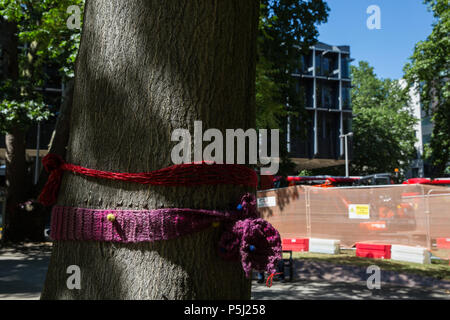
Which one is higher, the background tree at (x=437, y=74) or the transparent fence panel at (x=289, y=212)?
the background tree at (x=437, y=74)

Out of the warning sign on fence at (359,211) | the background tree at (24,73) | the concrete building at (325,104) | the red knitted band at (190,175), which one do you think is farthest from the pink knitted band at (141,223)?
the concrete building at (325,104)

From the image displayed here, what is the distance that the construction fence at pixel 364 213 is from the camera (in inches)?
494

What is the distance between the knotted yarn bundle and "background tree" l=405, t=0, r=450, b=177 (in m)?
25.5

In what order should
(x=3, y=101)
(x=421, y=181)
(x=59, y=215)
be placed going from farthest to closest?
(x=421, y=181)
(x=3, y=101)
(x=59, y=215)

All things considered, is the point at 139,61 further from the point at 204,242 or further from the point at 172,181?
the point at 204,242

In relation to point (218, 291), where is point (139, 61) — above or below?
above

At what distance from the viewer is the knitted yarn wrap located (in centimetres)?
175

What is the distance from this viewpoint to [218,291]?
1.81 meters

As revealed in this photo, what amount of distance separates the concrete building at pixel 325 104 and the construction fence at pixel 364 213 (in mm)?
28346

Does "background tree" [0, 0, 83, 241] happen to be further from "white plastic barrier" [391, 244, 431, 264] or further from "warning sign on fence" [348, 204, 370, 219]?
"white plastic barrier" [391, 244, 431, 264]

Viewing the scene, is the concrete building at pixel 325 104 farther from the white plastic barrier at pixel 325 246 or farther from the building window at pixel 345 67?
the white plastic barrier at pixel 325 246
